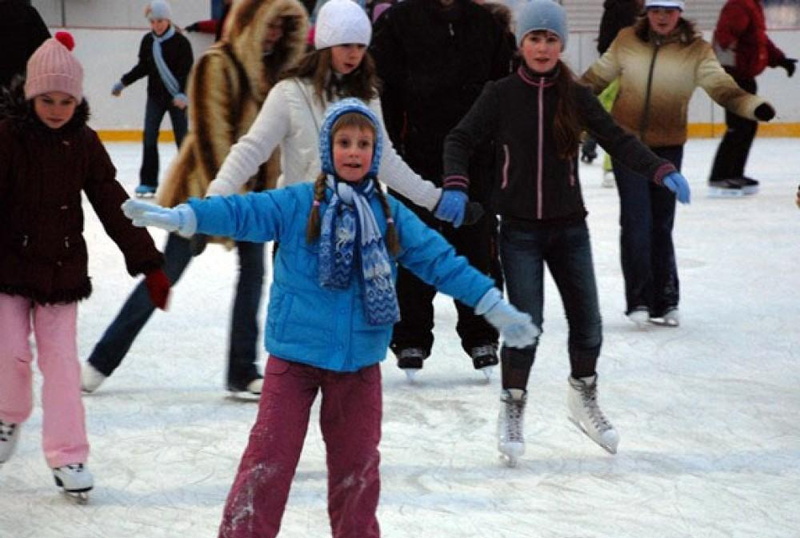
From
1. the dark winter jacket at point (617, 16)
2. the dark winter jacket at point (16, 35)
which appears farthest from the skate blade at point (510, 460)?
the dark winter jacket at point (617, 16)

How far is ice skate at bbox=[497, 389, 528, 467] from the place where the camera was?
439 cm

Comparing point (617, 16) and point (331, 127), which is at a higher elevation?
point (331, 127)

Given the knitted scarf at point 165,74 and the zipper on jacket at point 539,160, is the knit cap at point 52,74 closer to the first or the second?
the zipper on jacket at point 539,160

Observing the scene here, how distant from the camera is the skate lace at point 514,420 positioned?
14.5ft

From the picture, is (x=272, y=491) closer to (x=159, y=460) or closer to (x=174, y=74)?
(x=159, y=460)

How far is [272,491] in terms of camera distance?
317cm

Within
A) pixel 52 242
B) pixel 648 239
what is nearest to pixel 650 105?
pixel 648 239

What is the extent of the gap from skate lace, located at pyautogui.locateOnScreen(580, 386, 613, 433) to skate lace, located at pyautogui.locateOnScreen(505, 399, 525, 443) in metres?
0.22

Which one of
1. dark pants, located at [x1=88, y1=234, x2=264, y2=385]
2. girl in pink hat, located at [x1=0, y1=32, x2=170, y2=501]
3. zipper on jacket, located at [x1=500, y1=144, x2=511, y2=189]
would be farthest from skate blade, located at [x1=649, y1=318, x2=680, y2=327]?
girl in pink hat, located at [x1=0, y1=32, x2=170, y2=501]

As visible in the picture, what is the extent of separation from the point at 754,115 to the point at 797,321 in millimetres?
1576

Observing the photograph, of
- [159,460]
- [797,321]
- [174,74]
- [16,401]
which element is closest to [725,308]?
[797,321]

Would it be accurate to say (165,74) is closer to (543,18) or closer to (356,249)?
(543,18)

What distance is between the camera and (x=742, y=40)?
39.2 ft

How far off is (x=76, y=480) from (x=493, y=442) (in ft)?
4.33
